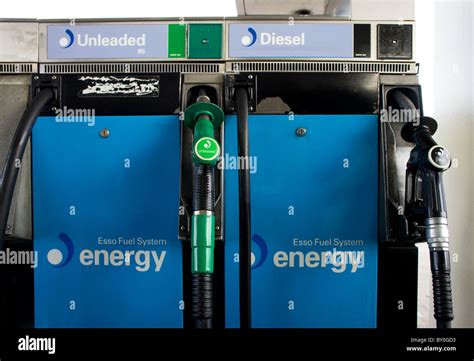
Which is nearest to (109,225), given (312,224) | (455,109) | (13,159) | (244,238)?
(13,159)

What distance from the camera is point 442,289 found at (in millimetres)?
840

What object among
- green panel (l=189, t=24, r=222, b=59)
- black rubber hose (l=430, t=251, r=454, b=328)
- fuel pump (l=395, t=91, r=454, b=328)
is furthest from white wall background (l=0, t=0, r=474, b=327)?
green panel (l=189, t=24, r=222, b=59)

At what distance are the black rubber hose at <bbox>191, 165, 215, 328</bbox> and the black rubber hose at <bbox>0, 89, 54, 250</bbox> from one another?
0.39 metres

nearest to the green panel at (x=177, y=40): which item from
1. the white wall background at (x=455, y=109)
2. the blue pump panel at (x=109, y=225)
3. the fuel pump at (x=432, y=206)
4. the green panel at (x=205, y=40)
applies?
the green panel at (x=205, y=40)

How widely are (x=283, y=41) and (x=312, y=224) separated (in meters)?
0.46

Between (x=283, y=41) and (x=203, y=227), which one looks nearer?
(x=203, y=227)

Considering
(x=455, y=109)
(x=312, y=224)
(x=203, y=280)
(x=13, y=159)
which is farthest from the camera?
(x=455, y=109)

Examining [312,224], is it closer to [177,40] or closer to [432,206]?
[432,206]

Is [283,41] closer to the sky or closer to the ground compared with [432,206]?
closer to the sky

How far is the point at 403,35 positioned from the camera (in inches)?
41.9

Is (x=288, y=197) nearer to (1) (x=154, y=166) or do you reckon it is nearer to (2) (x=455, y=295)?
(1) (x=154, y=166)

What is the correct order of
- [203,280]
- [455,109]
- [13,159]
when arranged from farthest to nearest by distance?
[455,109], [13,159], [203,280]

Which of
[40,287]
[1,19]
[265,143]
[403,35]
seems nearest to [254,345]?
[265,143]

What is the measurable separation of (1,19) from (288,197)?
0.84 m
